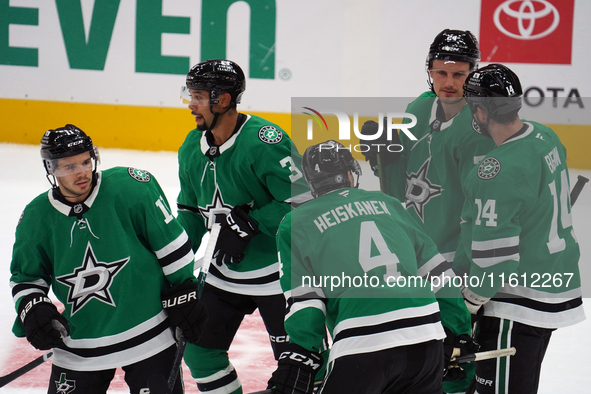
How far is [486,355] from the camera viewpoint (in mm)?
2076

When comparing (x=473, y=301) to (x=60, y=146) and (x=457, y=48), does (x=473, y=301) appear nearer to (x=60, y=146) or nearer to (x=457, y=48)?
(x=457, y=48)

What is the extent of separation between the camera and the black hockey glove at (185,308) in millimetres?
2043

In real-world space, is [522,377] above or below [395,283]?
below

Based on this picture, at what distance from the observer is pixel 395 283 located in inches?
70.2

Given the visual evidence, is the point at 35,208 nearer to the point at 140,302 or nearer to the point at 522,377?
the point at 140,302

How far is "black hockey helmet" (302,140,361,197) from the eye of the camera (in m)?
1.94

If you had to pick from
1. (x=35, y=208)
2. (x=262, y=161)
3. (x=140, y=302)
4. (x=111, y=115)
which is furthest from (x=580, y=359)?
(x=111, y=115)

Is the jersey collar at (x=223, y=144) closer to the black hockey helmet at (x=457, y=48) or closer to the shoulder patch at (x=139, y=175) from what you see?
the shoulder patch at (x=139, y=175)

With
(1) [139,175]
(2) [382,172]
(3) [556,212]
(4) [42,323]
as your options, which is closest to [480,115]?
(3) [556,212]

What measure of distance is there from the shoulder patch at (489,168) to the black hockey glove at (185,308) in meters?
0.86

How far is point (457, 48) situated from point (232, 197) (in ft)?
3.07

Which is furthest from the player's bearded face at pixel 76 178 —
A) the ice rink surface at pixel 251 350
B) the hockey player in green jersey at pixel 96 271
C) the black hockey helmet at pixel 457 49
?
the black hockey helmet at pixel 457 49

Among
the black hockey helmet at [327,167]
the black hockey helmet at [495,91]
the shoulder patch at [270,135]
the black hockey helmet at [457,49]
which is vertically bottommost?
the black hockey helmet at [327,167]

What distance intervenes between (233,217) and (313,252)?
0.61 metres
